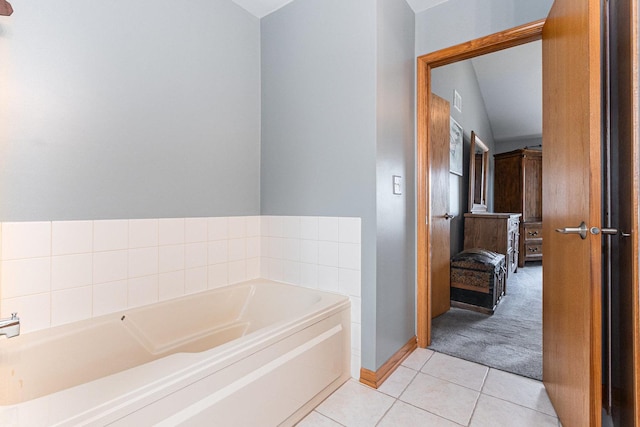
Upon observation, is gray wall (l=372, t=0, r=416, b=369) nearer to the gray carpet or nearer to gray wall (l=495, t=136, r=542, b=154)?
the gray carpet

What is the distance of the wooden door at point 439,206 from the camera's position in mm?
2633

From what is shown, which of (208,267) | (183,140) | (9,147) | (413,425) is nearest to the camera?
(9,147)

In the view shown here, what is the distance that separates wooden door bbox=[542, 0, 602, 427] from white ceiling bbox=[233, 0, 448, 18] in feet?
2.75

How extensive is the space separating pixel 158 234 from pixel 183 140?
0.60 meters

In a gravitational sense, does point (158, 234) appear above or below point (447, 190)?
below

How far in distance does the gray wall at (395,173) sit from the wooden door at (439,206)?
0.50 metres

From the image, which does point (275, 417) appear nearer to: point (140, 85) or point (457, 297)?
point (140, 85)

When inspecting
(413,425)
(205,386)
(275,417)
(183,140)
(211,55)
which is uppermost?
(211,55)

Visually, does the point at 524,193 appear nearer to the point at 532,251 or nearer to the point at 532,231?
the point at 532,231

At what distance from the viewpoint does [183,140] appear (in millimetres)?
1858

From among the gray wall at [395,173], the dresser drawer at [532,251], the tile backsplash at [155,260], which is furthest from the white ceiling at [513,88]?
the tile backsplash at [155,260]

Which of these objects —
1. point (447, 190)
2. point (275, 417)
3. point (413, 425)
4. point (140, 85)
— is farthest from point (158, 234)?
point (447, 190)

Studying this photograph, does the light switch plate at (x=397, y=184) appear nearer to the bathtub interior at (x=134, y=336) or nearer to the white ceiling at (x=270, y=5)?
the bathtub interior at (x=134, y=336)

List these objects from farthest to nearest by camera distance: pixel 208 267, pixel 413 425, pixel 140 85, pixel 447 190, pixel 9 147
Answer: pixel 447 190 → pixel 208 267 → pixel 140 85 → pixel 413 425 → pixel 9 147
